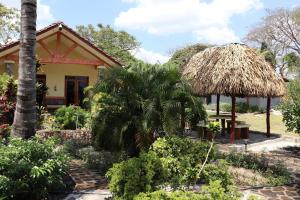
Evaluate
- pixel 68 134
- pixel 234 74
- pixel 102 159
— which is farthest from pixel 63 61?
pixel 102 159

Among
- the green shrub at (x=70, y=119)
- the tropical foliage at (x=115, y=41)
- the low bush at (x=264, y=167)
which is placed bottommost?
the low bush at (x=264, y=167)

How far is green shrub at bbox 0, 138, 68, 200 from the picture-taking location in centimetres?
693

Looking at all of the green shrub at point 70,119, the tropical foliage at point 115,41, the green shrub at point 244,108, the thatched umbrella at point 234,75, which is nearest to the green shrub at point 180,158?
the thatched umbrella at point 234,75

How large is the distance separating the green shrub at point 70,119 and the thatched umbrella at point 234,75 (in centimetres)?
516

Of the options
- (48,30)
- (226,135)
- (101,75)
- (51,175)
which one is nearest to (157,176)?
(51,175)

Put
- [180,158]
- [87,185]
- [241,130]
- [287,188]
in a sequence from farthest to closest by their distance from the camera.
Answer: [241,130], [287,188], [87,185], [180,158]

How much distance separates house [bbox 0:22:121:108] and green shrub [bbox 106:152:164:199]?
46.8ft

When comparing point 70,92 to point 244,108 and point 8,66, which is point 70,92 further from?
point 244,108

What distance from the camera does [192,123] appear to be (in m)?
12.4

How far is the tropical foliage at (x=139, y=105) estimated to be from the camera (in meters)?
10.3

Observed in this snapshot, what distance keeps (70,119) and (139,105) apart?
6928 millimetres

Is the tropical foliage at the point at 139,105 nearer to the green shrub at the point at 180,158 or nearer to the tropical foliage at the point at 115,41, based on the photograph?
the green shrub at the point at 180,158

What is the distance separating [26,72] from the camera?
829 centimetres

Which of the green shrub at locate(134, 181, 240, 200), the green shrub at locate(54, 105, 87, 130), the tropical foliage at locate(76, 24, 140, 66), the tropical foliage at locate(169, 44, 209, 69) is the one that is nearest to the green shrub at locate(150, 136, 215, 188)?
the green shrub at locate(134, 181, 240, 200)
